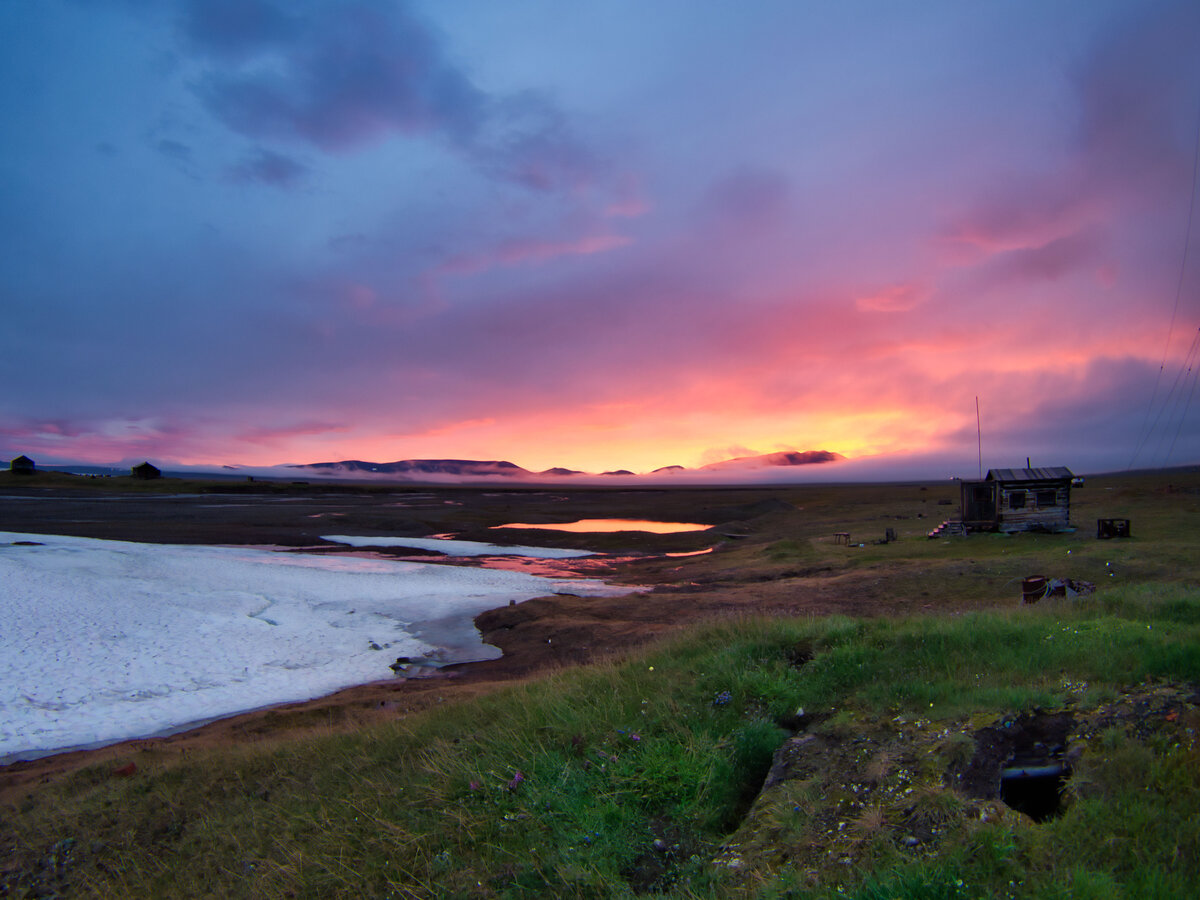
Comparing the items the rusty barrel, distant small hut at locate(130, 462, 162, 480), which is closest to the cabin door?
the rusty barrel

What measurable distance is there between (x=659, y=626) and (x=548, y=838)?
13854 mm

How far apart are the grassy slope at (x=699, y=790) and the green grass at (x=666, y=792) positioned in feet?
0.08

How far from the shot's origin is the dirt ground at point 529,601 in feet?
42.6

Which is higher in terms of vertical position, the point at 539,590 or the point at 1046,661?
the point at 1046,661

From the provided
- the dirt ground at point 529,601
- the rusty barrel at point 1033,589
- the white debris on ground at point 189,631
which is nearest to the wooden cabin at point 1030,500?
the dirt ground at point 529,601

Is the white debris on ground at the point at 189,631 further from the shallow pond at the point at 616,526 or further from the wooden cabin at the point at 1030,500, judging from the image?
the shallow pond at the point at 616,526

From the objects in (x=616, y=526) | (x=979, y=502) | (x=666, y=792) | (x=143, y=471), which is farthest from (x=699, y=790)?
(x=143, y=471)

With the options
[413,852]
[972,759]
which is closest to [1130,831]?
[972,759]

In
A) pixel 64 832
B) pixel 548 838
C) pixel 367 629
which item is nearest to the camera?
pixel 548 838

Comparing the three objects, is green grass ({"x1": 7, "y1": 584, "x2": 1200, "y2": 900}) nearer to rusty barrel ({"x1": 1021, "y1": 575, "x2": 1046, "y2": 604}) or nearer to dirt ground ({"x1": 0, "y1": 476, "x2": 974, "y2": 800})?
dirt ground ({"x1": 0, "y1": 476, "x2": 974, "y2": 800})

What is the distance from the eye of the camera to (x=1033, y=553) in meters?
25.9

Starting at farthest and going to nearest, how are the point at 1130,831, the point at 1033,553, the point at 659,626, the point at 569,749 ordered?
the point at 1033,553 → the point at 659,626 → the point at 569,749 → the point at 1130,831

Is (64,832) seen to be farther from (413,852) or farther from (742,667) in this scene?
(742,667)

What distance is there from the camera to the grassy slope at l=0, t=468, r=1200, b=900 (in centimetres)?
443
